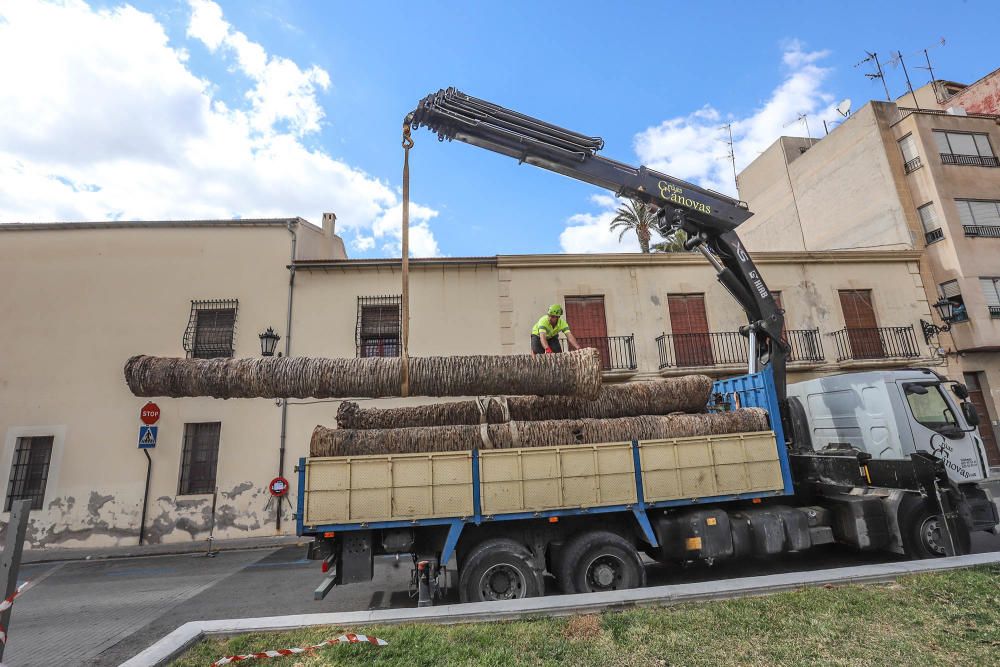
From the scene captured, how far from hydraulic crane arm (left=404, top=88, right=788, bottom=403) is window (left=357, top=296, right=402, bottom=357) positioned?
736cm

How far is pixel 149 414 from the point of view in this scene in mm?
12219

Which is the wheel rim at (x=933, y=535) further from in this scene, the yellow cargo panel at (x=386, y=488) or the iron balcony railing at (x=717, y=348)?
the iron balcony railing at (x=717, y=348)

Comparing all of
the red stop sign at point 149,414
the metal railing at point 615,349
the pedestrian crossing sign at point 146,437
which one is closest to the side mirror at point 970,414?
the metal railing at point 615,349

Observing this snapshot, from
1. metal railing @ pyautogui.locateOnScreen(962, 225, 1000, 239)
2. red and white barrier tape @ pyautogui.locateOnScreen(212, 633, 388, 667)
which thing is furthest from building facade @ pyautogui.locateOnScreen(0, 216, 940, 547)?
red and white barrier tape @ pyautogui.locateOnScreen(212, 633, 388, 667)

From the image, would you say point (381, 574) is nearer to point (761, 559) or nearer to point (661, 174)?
point (761, 559)

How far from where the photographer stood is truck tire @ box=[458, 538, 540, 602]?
5.39 metres

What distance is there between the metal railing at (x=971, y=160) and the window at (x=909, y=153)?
828 millimetres

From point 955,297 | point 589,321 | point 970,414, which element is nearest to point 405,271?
point 970,414

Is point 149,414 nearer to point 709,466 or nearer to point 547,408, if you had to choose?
point 547,408

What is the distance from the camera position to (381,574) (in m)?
7.79

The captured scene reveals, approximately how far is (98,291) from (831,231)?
25388 mm

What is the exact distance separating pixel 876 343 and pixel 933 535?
10923 mm

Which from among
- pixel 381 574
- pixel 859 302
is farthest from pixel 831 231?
pixel 381 574

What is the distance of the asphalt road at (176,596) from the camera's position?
551cm
